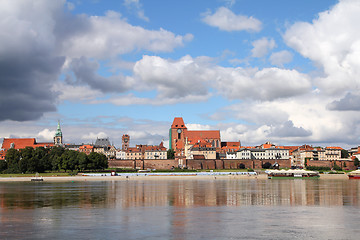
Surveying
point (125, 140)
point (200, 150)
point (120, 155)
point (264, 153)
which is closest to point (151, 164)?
point (200, 150)

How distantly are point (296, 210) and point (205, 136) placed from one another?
131550 millimetres

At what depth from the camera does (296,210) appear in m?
26.6

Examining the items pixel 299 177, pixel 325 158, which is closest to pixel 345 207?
pixel 299 177

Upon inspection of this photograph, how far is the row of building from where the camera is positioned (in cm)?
13800

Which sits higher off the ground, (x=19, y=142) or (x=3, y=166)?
(x=19, y=142)

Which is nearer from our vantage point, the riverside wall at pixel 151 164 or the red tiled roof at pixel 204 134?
the riverside wall at pixel 151 164

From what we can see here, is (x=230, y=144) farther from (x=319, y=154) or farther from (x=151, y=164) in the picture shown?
(x=151, y=164)

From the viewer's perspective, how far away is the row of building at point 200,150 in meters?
138

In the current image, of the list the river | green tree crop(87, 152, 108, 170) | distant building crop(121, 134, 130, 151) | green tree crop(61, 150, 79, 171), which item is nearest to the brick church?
distant building crop(121, 134, 130, 151)

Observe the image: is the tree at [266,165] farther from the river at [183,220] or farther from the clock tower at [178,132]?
the river at [183,220]

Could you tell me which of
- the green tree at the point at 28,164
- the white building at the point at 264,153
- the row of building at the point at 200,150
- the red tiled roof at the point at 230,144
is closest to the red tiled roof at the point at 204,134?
the row of building at the point at 200,150

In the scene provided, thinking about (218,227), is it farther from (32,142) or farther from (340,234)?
(32,142)

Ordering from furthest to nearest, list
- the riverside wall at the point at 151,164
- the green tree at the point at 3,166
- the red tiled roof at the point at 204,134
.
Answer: the red tiled roof at the point at 204,134, the riverside wall at the point at 151,164, the green tree at the point at 3,166

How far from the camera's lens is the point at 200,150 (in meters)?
140
